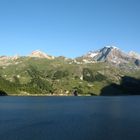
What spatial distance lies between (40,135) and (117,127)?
31.4m

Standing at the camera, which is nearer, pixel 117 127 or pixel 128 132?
pixel 128 132

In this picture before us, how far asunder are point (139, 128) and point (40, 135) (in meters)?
37.0

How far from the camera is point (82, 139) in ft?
309

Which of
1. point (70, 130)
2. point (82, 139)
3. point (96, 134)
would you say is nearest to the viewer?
point (82, 139)

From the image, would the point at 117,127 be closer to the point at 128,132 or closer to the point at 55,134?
the point at 128,132

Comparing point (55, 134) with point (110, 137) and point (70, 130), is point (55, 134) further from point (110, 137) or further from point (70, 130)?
point (110, 137)

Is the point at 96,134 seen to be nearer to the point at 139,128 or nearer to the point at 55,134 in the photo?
the point at 55,134

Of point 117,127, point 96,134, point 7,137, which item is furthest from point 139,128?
point 7,137

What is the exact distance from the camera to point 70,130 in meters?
113

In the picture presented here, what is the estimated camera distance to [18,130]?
114 m

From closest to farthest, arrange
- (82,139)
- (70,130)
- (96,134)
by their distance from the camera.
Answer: (82,139) → (96,134) → (70,130)

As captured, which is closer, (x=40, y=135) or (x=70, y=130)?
(x=40, y=135)

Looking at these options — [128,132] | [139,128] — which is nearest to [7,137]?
[128,132]

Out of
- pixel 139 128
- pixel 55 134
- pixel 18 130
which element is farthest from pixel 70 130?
pixel 139 128
